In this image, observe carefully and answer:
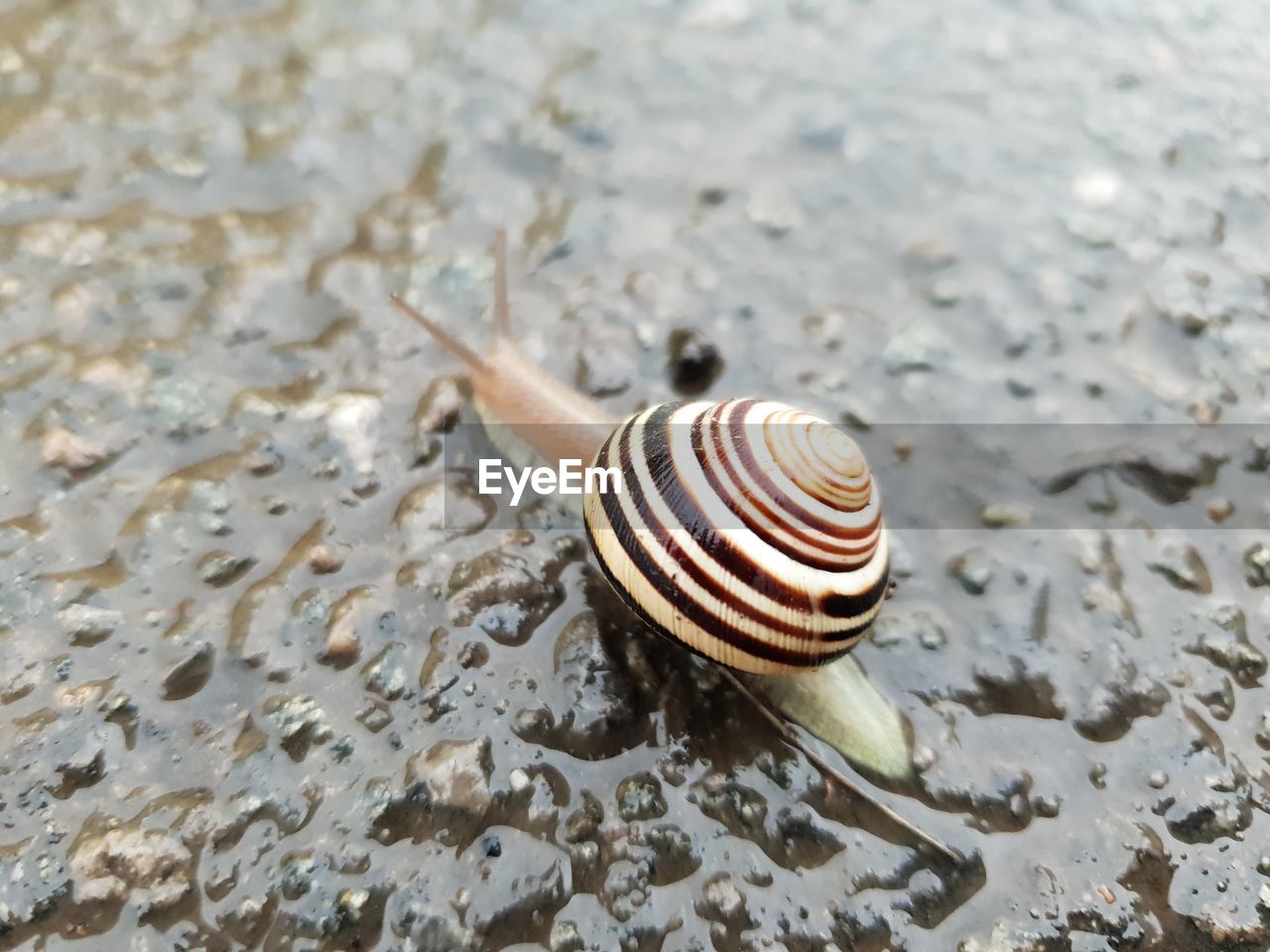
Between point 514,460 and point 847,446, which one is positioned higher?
point 847,446

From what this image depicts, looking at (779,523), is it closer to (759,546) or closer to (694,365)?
(759,546)

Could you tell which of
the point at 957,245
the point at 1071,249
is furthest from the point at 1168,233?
the point at 957,245

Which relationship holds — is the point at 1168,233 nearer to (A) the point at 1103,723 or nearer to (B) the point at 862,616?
(A) the point at 1103,723

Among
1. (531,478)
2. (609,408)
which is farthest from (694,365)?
(531,478)

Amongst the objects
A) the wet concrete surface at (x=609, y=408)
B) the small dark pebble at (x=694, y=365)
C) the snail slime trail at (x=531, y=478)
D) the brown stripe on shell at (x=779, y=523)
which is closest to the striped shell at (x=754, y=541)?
the brown stripe on shell at (x=779, y=523)

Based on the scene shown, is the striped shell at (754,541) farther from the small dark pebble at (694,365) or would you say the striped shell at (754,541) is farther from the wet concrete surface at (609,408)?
the small dark pebble at (694,365)

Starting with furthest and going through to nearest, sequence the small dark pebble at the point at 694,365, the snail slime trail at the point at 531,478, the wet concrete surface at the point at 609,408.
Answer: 1. the small dark pebble at the point at 694,365
2. the snail slime trail at the point at 531,478
3. the wet concrete surface at the point at 609,408
